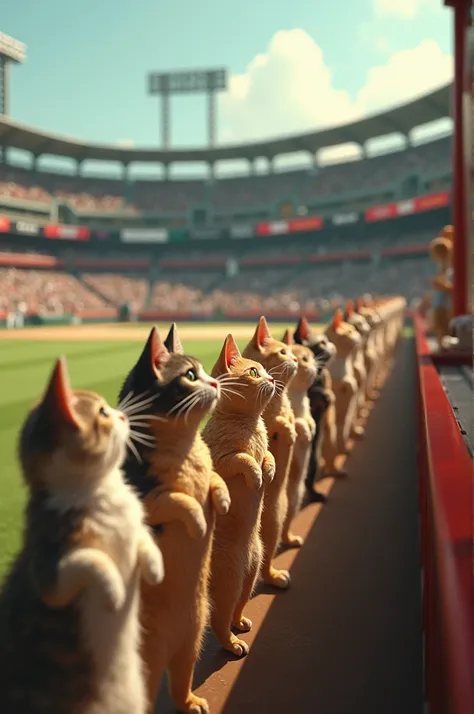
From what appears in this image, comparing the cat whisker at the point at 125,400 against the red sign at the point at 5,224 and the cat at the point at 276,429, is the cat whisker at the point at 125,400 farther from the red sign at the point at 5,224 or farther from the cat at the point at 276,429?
the red sign at the point at 5,224

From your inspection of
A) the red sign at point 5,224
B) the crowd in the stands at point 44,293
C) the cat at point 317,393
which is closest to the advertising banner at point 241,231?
the crowd in the stands at point 44,293

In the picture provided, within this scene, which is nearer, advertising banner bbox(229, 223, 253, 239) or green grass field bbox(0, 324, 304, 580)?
green grass field bbox(0, 324, 304, 580)

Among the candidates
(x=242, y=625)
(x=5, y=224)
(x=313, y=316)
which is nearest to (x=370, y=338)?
(x=242, y=625)

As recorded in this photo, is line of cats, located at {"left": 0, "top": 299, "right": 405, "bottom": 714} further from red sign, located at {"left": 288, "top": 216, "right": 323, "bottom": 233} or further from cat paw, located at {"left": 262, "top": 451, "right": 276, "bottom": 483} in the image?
red sign, located at {"left": 288, "top": 216, "right": 323, "bottom": 233}

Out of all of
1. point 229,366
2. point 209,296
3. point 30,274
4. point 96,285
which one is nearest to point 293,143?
point 209,296

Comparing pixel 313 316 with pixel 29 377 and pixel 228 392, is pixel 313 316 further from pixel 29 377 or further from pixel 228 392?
pixel 228 392

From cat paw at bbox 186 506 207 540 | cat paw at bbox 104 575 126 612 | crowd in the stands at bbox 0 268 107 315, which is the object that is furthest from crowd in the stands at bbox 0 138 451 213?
cat paw at bbox 104 575 126 612
